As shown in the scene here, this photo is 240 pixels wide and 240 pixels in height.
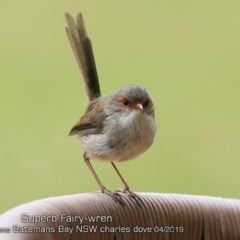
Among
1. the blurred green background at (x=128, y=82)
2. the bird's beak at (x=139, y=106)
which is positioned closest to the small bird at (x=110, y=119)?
the bird's beak at (x=139, y=106)

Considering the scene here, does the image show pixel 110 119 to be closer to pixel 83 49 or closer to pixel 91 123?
pixel 91 123

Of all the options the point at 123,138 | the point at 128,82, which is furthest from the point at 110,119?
the point at 128,82

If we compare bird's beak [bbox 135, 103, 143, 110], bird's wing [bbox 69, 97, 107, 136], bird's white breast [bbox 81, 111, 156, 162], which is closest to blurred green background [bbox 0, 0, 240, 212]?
bird's wing [bbox 69, 97, 107, 136]

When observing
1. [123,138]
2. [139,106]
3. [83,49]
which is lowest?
[123,138]

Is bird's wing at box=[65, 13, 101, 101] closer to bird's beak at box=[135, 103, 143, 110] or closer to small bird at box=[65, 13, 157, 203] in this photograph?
small bird at box=[65, 13, 157, 203]

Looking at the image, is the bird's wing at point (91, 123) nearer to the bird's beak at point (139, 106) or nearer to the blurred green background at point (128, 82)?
the bird's beak at point (139, 106)

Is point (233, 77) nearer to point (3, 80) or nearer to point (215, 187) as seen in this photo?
point (215, 187)
